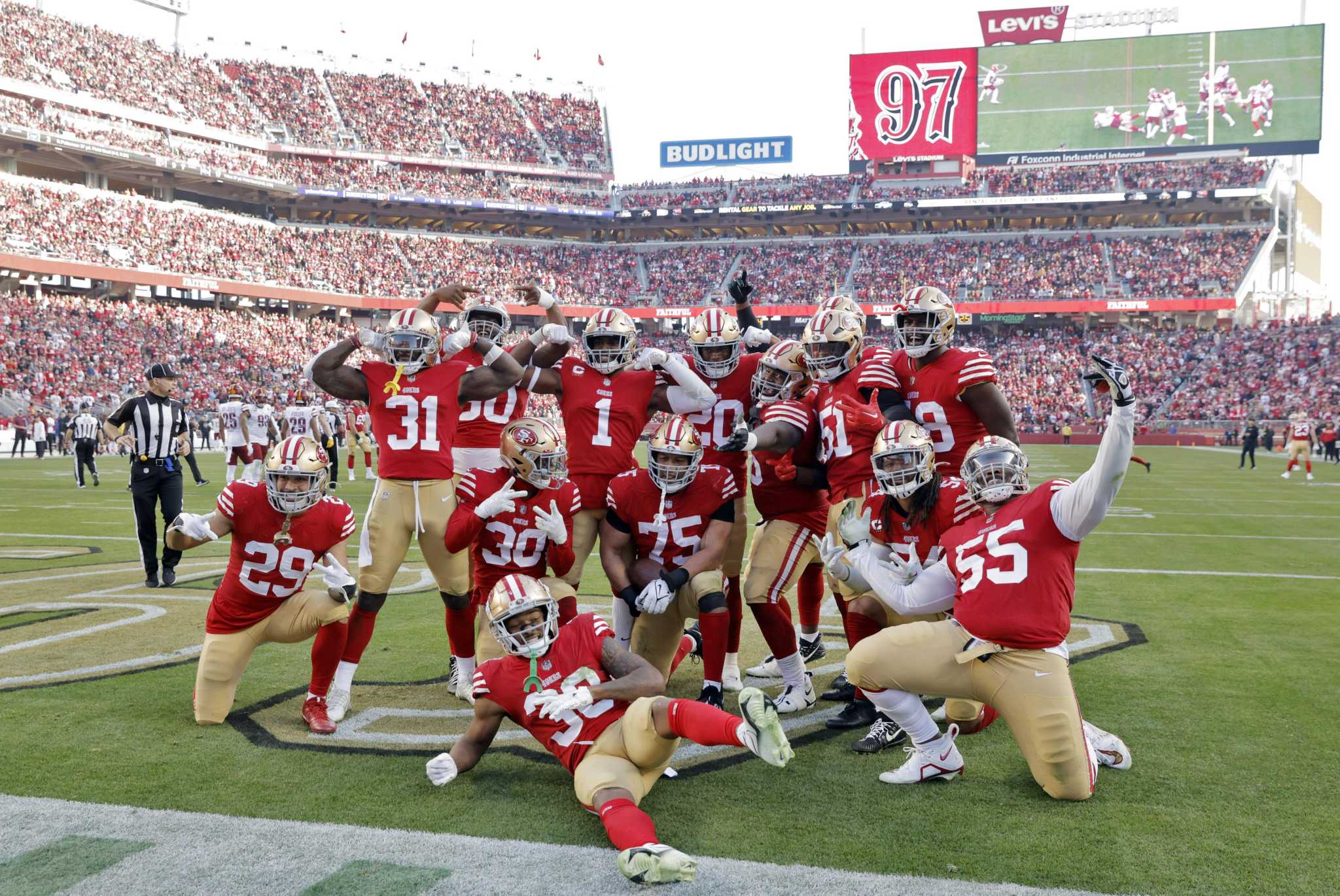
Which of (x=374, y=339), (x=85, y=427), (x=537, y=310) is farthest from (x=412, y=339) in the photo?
(x=537, y=310)

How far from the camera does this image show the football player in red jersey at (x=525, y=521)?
216 inches

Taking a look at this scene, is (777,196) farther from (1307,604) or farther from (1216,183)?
(1307,604)

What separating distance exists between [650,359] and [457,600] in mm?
1832

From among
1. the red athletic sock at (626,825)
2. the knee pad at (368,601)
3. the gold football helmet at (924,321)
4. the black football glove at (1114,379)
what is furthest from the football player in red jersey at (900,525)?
the knee pad at (368,601)

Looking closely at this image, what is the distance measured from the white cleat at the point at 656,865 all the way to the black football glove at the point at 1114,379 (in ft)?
7.90

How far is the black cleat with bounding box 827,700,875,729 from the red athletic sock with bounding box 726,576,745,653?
870mm

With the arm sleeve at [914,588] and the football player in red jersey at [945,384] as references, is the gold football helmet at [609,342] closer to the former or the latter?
the football player in red jersey at [945,384]

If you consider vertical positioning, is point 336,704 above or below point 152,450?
below

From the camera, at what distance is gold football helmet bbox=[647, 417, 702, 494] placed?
5465mm

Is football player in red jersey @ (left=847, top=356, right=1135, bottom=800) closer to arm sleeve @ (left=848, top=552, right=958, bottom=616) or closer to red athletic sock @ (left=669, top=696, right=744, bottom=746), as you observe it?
arm sleeve @ (left=848, top=552, right=958, bottom=616)

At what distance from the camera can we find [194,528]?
5.39 meters

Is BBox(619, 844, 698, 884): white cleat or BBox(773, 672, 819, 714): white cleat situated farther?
BBox(773, 672, 819, 714): white cleat

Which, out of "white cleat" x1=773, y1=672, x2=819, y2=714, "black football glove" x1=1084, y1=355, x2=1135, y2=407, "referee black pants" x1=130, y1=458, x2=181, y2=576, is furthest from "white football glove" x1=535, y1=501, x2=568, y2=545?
"referee black pants" x1=130, y1=458, x2=181, y2=576

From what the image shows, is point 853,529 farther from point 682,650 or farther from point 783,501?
point 682,650
